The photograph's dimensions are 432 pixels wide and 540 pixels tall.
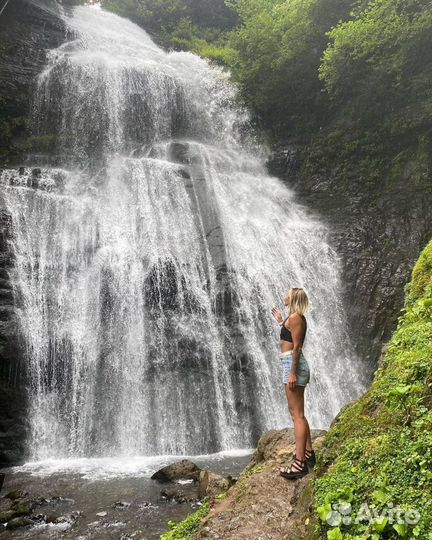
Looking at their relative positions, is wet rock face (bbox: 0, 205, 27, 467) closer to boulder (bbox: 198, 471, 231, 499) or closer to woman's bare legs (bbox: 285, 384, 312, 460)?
boulder (bbox: 198, 471, 231, 499)

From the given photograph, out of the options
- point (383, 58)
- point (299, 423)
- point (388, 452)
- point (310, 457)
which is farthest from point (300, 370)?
point (383, 58)

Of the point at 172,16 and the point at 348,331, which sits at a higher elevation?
the point at 172,16

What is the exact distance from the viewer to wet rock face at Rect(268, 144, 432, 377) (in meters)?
14.4

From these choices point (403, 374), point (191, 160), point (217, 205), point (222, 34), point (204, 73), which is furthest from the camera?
point (222, 34)

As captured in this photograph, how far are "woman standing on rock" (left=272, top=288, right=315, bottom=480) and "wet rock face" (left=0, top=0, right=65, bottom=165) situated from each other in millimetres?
16282

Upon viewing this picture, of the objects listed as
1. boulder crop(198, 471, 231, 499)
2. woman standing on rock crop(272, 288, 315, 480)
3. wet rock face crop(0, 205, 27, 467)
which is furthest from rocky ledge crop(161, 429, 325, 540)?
wet rock face crop(0, 205, 27, 467)

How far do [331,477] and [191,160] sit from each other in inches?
645

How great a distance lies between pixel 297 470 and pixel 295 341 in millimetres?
1315

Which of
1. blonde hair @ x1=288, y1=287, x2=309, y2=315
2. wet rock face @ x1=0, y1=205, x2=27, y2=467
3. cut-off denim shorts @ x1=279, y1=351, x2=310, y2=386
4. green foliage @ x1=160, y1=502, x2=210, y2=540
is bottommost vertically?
green foliage @ x1=160, y1=502, x2=210, y2=540

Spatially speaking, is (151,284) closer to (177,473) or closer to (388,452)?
(177,473)

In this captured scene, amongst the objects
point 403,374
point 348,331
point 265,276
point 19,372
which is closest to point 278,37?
point 265,276

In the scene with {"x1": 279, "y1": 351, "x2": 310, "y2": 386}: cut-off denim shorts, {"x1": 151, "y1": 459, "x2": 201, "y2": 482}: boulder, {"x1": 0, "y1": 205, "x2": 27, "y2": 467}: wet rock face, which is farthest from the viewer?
{"x1": 0, "y1": 205, "x2": 27, "y2": 467}: wet rock face

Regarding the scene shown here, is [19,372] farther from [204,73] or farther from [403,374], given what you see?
[204,73]

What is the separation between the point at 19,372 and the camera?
36.7ft
